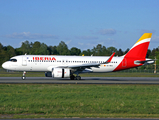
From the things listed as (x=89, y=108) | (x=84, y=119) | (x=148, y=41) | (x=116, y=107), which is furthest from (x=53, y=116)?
(x=148, y=41)

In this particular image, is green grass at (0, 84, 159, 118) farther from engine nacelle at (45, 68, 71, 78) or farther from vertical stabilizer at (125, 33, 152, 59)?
vertical stabilizer at (125, 33, 152, 59)

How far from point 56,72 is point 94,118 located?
22.3 m

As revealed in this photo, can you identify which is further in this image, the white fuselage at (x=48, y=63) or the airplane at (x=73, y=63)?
the white fuselage at (x=48, y=63)

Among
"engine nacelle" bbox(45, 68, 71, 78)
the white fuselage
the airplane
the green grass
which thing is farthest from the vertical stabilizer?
the green grass

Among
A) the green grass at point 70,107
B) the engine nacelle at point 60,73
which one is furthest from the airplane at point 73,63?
the green grass at point 70,107

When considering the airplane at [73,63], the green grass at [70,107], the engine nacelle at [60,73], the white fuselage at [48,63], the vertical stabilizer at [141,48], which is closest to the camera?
the green grass at [70,107]

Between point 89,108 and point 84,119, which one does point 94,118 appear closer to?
point 84,119

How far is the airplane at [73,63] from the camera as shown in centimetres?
3541

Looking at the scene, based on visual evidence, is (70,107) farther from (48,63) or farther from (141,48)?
(141,48)

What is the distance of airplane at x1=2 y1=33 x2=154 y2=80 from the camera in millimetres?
35406

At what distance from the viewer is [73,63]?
3725 cm

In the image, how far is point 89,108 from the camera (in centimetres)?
1407

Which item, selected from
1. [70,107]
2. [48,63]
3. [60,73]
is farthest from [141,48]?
[70,107]

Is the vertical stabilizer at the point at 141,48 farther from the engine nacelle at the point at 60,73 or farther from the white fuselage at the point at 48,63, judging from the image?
the engine nacelle at the point at 60,73
